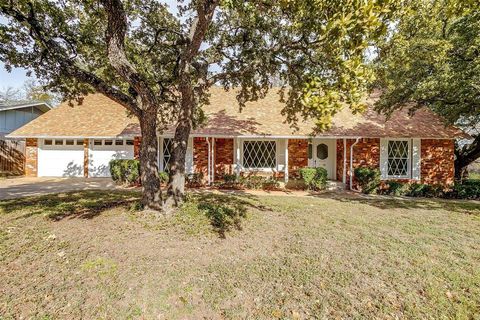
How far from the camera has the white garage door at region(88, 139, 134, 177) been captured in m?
15.1

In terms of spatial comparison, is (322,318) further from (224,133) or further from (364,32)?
(224,133)

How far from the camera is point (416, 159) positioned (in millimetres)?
12305

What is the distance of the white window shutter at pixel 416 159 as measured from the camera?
1227 centimetres

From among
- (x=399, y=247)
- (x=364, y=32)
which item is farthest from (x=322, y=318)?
(x=364, y=32)

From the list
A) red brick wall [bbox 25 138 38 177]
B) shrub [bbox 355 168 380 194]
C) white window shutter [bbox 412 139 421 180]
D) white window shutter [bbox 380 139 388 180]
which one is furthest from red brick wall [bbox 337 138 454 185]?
red brick wall [bbox 25 138 38 177]

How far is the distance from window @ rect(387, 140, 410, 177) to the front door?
2.51 metres

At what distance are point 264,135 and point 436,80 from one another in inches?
256

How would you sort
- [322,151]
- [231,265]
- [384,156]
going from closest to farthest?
[231,265] < [384,156] < [322,151]

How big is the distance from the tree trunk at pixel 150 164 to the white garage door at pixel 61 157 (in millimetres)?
11143

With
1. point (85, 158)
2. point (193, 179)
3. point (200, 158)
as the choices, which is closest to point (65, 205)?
point (193, 179)

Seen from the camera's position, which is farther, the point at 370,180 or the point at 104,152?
the point at 104,152

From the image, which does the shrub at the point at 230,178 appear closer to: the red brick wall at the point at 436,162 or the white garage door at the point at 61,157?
the red brick wall at the point at 436,162

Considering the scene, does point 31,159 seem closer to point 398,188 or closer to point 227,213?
point 227,213

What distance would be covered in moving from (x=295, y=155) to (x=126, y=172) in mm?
8104
